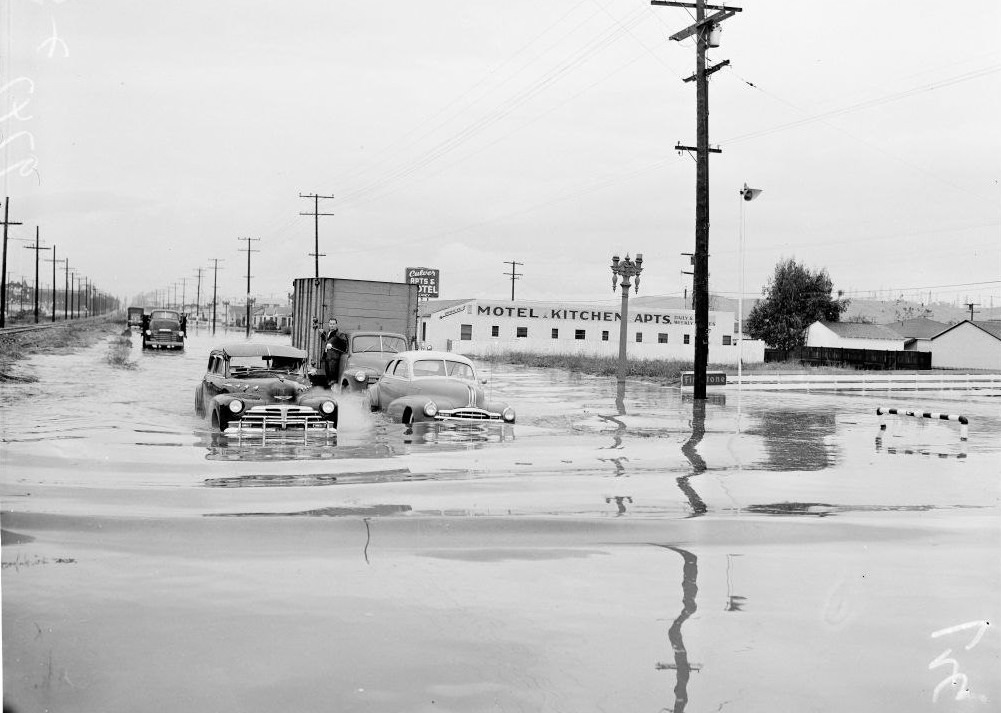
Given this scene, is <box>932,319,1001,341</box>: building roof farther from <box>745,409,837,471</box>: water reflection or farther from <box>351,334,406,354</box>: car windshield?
<box>351,334,406,354</box>: car windshield

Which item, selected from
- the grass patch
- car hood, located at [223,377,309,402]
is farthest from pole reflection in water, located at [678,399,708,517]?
the grass patch

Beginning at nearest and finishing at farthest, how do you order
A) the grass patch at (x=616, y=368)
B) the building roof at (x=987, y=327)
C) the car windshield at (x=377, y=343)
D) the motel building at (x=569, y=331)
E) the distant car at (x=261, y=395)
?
the distant car at (x=261, y=395), the car windshield at (x=377, y=343), the grass patch at (x=616, y=368), the motel building at (x=569, y=331), the building roof at (x=987, y=327)

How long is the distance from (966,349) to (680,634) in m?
77.2

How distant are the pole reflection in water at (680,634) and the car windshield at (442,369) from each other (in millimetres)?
10354

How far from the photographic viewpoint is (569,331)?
72.9 metres

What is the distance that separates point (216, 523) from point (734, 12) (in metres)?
18.7

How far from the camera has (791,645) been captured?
568cm

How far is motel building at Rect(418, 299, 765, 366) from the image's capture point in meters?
69.5

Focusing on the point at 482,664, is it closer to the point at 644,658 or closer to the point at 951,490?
the point at 644,658

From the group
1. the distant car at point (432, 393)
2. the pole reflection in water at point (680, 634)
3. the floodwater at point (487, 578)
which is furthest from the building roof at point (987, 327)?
the pole reflection in water at point (680, 634)

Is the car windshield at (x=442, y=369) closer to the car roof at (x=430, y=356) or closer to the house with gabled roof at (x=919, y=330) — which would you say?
the car roof at (x=430, y=356)

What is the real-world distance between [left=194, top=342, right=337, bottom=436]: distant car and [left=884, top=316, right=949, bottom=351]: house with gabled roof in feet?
250

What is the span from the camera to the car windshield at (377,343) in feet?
74.9

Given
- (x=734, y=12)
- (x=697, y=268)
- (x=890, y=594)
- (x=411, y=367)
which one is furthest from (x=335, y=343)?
(x=890, y=594)
